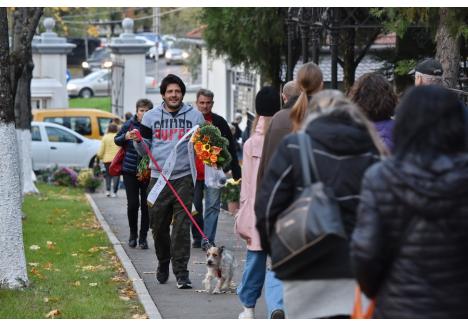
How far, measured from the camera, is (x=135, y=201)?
1354 centimetres

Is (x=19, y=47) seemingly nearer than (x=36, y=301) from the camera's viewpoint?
No

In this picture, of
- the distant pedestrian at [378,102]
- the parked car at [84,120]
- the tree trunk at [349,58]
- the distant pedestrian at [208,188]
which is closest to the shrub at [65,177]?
the parked car at [84,120]

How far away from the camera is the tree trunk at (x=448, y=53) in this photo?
12.0 m

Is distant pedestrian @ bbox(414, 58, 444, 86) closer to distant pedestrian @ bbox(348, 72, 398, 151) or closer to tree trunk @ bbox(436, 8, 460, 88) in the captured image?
distant pedestrian @ bbox(348, 72, 398, 151)

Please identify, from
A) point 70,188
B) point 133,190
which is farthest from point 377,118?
point 70,188

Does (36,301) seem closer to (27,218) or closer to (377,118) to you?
(377,118)

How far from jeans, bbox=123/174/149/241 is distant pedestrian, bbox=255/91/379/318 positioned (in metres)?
8.08

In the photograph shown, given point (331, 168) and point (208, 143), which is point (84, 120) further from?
point (331, 168)

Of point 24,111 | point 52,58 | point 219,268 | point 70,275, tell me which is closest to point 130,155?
point 70,275

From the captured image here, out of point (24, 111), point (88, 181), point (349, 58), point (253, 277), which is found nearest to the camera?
point (253, 277)

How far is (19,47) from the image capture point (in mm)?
16141

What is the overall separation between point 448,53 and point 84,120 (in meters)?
22.1

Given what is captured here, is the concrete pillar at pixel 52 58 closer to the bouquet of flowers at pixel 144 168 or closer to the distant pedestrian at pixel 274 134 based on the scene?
the bouquet of flowers at pixel 144 168

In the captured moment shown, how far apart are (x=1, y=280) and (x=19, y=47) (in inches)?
272
